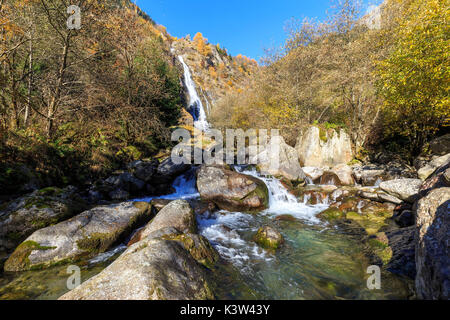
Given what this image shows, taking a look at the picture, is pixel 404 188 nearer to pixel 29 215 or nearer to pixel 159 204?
pixel 159 204

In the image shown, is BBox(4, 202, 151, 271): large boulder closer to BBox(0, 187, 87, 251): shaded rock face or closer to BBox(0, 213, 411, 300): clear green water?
BBox(0, 213, 411, 300): clear green water

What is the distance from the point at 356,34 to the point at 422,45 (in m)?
9.28

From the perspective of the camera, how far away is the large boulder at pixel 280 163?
12.1 metres

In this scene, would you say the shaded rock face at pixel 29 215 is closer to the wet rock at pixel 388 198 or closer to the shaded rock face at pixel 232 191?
the shaded rock face at pixel 232 191

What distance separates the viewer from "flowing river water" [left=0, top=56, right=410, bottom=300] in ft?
12.1

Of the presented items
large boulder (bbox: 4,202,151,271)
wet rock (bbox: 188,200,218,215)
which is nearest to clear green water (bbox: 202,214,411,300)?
wet rock (bbox: 188,200,218,215)

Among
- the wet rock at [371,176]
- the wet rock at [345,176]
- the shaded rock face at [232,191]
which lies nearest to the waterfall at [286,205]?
the shaded rock face at [232,191]

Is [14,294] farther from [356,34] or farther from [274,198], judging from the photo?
[356,34]

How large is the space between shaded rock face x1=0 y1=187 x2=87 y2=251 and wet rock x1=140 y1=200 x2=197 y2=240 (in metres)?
2.74

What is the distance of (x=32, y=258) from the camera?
4.32 m

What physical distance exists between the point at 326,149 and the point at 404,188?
7.63 meters
